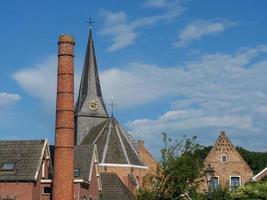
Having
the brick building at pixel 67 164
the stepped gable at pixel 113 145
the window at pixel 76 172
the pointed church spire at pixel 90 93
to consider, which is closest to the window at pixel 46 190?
the brick building at pixel 67 164

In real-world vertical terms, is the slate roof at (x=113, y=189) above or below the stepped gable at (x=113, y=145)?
below

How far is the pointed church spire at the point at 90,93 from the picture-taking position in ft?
208

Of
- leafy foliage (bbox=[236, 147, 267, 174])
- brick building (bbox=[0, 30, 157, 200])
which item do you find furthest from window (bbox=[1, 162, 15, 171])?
leafy foliage (bbox=[236, 147, 267, 174])

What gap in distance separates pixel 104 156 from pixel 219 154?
12686 mm

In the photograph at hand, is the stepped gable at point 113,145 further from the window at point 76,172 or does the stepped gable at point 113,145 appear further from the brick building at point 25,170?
the brick building at point 25,170

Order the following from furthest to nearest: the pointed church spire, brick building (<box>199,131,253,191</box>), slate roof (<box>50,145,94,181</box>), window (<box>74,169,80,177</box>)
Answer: the pointed church spire → brick building (<box>199,131,253,191</box>) → slate roof (<box>50,145,94,181</box>) → window (<box>74,169,80,177</box>)

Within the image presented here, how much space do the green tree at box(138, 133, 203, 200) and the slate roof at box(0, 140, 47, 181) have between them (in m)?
7.79

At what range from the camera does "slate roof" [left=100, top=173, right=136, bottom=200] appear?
4925 cm

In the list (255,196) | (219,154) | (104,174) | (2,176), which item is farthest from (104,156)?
(255,196)

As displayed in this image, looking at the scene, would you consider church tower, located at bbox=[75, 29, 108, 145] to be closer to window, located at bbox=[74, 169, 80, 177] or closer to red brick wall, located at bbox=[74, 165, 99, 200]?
red brick wall, located at bbox=[74, 165, 99, 200]

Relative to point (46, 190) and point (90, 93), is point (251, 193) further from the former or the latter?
point (90, 93)

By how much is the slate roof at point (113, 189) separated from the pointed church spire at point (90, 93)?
12.2 m

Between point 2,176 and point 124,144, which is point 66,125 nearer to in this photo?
point 2,176

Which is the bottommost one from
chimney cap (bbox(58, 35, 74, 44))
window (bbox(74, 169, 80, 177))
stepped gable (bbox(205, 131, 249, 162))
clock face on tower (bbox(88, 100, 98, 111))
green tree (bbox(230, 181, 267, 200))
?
green tree (bbox(230, 181, 267, 200))
